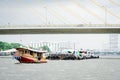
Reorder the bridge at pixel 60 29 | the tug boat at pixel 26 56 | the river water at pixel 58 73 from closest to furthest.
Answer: the river water at pixel 58 73 < the tug boat at pixel 26 56 < the bridge at pixel 60 29

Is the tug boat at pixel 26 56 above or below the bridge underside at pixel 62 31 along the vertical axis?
below

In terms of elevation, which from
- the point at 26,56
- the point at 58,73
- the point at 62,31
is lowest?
the point at 58,73

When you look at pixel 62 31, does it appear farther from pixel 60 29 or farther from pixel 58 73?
pixel 58 73

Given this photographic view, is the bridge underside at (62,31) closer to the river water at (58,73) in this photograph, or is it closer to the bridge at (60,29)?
the bridge at (60,29)

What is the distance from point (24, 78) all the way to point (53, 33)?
173ft

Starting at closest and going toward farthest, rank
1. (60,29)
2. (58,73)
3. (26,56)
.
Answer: (58,73) < (26,56) < (60,29)

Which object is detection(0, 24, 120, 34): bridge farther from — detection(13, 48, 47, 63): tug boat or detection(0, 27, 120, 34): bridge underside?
detection(13, 48, 47, 63): tug boat

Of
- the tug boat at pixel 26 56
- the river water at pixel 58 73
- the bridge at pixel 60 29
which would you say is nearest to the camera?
the river water at pixel 58 73

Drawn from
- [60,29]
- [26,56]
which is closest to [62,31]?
[60,29]

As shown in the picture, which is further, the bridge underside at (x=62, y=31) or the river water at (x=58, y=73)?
the bridge underside at (x=62, y=31)

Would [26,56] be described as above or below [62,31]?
below

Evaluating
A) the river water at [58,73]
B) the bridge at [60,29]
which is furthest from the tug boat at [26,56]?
the bridge at [60,29]

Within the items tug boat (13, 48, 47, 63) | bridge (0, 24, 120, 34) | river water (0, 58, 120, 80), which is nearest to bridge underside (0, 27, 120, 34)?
bridge (0, 24, 120, 34)

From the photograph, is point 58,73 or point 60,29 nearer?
point 58,73
